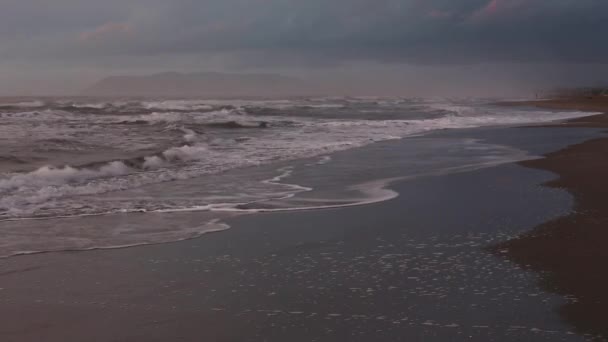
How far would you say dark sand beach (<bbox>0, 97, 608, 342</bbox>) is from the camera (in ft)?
12.0

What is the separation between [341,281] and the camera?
459 cm

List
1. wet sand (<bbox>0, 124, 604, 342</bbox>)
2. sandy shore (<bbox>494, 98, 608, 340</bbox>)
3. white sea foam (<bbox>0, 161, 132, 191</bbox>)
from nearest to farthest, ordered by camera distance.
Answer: wet sand (<bbox>0, 124, 604, 342</bbox>) < sandy shore (<bbox>494, 98, 608, 340</bbox>) < white sea foam (<bbox>0, 161, 132, 191</bbox>)

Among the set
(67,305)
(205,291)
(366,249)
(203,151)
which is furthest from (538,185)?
(203,151)

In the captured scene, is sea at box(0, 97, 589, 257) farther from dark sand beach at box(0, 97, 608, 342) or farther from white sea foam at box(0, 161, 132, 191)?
dark sand beach at box(0, 97, 608, 342)

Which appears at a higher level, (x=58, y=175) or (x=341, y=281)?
(x=58, y=175)

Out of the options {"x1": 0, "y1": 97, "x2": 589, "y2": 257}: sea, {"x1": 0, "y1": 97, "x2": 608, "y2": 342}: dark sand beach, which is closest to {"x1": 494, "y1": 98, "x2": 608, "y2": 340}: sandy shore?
{"x1": 0, "y1": 97, "x2": 608, "y2": 342}: dark sand beach

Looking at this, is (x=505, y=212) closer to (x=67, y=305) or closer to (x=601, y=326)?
(x=601, y=326)

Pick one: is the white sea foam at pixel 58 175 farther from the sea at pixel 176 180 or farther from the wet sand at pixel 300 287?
the wet sand at pixel 300 287

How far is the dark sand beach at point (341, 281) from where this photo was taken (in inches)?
144

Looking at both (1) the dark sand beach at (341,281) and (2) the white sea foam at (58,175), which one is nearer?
(1) the dark sand beach at (341,281)

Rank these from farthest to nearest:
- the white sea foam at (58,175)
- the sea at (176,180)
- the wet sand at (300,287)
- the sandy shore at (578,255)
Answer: the white sea foam at (58,175) < the sea at (176,180) < the sandy shore at (578,255) < the wet sand at (300,287)

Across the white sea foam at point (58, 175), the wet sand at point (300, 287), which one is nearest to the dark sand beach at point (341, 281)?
the wet sand at point (300, 287)

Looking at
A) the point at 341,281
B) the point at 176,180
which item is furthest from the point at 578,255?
the point at 176,180

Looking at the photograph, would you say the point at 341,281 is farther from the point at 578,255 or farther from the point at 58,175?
the point at 58,175
